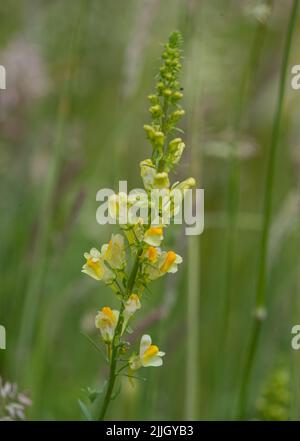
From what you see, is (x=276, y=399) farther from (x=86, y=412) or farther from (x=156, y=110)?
(x=156, y=110)

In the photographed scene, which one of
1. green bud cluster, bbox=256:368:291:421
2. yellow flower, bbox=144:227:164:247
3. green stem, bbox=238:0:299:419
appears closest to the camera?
yellow flower, bbox=144:227:164:247

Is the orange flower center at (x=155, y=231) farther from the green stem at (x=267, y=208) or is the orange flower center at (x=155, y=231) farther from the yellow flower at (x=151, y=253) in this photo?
the green stem at (x=267, y=208)

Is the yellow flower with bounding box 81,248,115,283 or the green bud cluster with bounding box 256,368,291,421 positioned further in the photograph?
the green bud cluster with bounding box 256,368,291,421

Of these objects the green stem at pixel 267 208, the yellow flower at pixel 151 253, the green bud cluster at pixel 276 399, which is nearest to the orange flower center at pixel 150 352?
the yellow flower at pixel 151 253

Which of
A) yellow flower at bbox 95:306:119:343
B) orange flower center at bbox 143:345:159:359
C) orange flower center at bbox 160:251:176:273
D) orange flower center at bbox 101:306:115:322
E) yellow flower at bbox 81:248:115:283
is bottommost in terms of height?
orange flower center at bbox 143:345:159:359

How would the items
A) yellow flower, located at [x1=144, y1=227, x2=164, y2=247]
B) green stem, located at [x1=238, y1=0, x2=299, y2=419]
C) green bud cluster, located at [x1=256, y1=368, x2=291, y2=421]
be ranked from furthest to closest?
green bud cluster, located at [x1=256, y1=368, x2=291, y2=421] → green stem, located at [x1=238, y1=0, x2=299, y2=419] → yellow flower, located at [x1=144, y1=227, x2=164, y2=247]

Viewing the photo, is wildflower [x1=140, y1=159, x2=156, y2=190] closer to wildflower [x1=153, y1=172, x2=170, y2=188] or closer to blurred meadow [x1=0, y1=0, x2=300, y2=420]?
wildflower [x1=153, y1=172, x2=170, y2=188]

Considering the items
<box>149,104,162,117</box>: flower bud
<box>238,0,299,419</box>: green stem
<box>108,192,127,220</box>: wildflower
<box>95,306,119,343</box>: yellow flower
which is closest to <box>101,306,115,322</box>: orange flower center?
<box>95,306,119,343</box>: yellow flower
